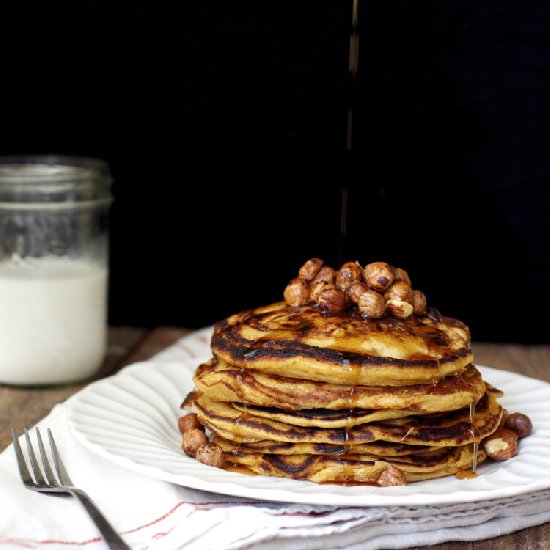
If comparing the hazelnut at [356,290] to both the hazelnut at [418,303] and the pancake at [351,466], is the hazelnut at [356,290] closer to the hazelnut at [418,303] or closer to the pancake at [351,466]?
the hazelnut at [418,303]

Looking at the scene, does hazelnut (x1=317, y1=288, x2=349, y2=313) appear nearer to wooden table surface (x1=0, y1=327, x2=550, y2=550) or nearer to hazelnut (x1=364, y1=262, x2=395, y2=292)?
hazelnut (x1=364, y1=262, x2=395, y2=292)

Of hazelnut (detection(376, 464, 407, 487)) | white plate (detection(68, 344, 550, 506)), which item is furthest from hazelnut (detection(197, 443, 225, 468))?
hazelnut (detection(376, 464, 407, 487))

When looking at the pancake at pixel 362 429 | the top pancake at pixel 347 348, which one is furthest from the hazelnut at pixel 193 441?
the top pancake at pixel 347 348

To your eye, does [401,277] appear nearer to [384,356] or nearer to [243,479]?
Answer: [384,356]

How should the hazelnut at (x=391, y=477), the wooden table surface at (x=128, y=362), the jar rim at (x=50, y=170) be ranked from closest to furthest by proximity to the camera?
the hazelnut at (x=391, y=477) → the wooden table surface at (x=128, y=362) → the jar rim at (x=50, y=170)

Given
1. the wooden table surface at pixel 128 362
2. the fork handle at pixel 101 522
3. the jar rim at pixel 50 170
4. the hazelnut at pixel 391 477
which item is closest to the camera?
the fork handle at pixel 101 522

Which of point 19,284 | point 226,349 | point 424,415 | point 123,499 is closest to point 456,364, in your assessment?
point 424,415

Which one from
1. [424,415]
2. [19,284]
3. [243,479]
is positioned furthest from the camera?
[19,284]
